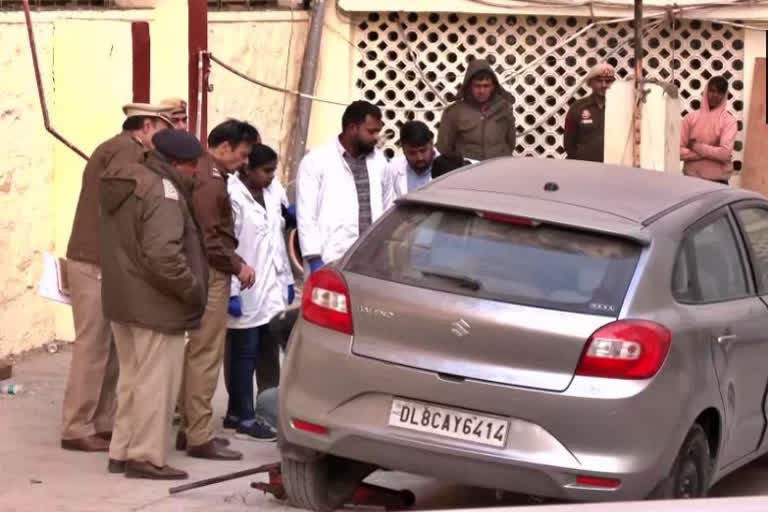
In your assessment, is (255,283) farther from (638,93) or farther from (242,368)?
(638,93)

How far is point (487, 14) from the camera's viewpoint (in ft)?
48.8

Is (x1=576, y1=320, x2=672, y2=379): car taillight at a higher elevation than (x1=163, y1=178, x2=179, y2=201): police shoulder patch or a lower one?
lower

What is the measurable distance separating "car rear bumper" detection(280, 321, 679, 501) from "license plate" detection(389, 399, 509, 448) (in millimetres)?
22

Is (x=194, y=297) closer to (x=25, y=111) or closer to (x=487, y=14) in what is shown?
(x=25, y=111)

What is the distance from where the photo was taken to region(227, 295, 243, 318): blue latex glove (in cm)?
895

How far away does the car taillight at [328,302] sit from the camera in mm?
6930

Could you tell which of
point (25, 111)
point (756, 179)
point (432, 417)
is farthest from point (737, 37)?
point (432, 417)

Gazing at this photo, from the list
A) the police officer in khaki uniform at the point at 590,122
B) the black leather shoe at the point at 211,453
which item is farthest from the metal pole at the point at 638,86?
the black leather shoe at the point at 211,453

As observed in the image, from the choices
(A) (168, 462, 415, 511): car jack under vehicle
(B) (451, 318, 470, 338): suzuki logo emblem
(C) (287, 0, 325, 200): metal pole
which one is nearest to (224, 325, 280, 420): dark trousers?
(A) (168, 462, 415, 511): car jack under vehicle

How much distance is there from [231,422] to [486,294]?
9.75ft

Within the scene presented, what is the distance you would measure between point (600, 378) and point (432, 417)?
0.66 m

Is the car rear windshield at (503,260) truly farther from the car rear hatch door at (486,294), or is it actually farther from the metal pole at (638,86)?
the metal pole at (638,86)

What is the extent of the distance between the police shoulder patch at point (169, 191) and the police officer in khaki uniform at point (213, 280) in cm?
58

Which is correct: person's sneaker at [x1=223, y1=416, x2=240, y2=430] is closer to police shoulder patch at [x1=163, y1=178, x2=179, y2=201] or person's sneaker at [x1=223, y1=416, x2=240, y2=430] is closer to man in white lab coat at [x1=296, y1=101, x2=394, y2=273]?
man in white lab coat at [x1=296, y1=101, x2=394, y2=273]
